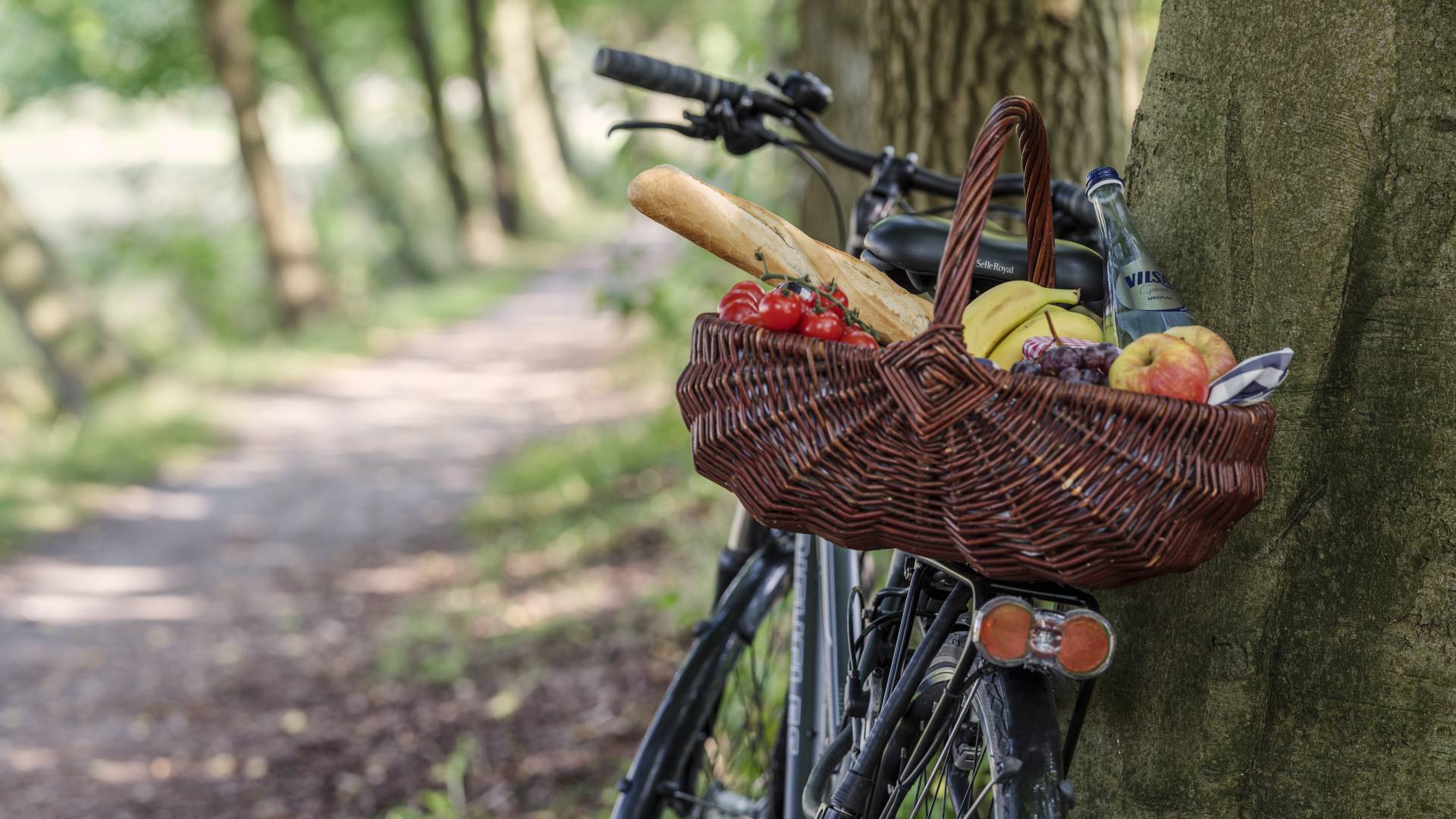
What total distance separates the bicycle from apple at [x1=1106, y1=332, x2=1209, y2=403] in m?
0.28

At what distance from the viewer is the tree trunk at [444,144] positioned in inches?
757

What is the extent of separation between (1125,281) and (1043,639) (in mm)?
533

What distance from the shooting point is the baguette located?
1.56 meters

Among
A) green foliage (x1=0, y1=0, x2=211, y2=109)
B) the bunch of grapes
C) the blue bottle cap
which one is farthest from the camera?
green foliage (x1=0, y1=0, x2=211, y2=109)

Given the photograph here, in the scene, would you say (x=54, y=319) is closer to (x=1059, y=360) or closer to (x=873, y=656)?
(x=873, y=656)

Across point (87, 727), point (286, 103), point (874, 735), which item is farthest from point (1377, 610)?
point (286, 103)

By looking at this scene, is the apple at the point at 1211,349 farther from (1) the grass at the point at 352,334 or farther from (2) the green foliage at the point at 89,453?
(1) the grass at the point at 352,334

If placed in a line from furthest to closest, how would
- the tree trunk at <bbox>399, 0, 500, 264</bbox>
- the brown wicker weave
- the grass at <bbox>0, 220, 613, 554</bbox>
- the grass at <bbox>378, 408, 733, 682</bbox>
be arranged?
1. the tree trunk at <bbox>399, 0, 500, 264</bbox>
2. the grass at <bbox>0, 220, 613, 554</bbox>
3. the grass at <bbox>378, 408, 733, 682</bbox>
4. the brown wicker weave

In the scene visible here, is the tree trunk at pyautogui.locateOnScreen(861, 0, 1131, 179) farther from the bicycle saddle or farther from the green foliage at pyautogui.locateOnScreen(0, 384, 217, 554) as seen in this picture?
the green foliage at pyautogui.locateOnScreen(0, 384, 217, 554)

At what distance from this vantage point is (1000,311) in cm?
150

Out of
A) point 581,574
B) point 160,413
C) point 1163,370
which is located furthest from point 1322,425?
point 160,413

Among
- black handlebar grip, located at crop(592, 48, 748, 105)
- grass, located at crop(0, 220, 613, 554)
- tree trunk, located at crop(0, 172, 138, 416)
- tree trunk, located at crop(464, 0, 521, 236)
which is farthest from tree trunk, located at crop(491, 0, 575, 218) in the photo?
black handlebar grip, located at crop(592, 48, 748, 105)

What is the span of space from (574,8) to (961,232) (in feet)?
83.0

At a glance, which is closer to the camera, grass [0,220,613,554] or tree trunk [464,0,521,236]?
grass [0,220,613,554]
